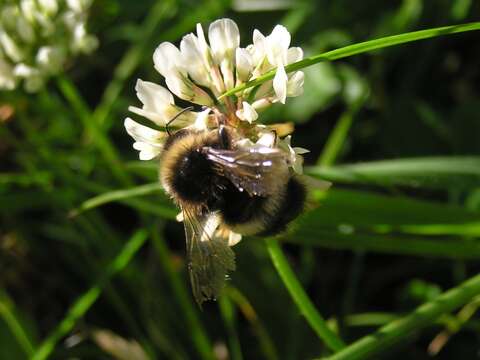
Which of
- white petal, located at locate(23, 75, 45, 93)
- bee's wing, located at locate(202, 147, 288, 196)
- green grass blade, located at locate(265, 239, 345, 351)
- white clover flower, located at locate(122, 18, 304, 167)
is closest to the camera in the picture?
bee's wing, located at locate(202, 147, 288, 196)

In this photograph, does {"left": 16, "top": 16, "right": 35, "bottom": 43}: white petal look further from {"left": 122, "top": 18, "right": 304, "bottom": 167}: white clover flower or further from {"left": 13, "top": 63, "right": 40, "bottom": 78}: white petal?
{"left": 122, "top": 18, "right": 304, "bottom": 167}: white clover flower

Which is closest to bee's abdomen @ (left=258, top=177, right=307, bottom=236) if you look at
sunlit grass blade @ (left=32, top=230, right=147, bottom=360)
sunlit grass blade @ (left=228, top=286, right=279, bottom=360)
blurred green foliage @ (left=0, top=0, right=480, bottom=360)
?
blurred green foliage @ (left=0, top=0, right=480, bottom=360)

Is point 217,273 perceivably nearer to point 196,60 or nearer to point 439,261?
point 196,60

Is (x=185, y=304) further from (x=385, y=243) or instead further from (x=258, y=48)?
(x=258, y=48)

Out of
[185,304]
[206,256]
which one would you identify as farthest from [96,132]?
[206,256]

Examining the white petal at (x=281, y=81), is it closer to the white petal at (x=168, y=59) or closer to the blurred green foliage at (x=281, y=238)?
the white petal at (x=168, y=59)

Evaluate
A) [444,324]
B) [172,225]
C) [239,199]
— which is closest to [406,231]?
[444,324]
